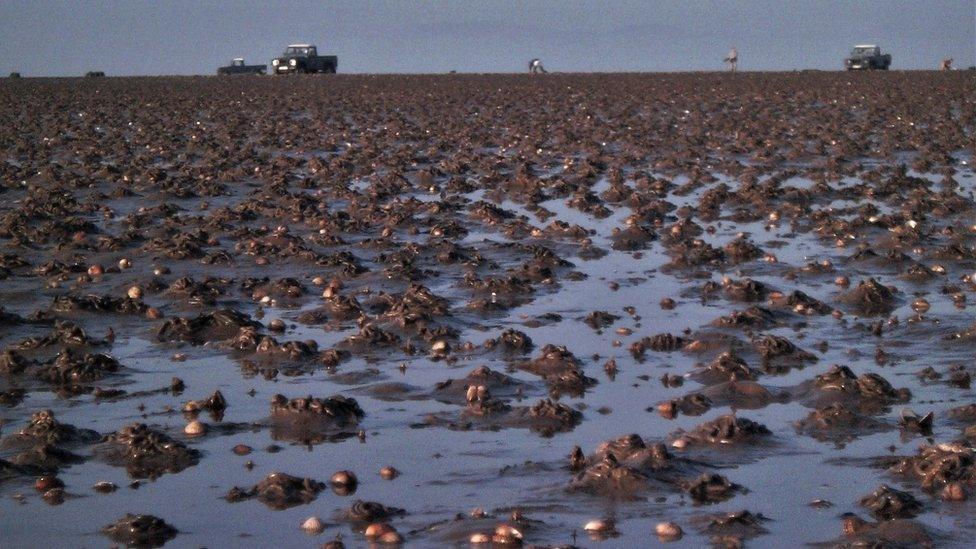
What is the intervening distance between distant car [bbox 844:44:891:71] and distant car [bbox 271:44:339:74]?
32773 mm

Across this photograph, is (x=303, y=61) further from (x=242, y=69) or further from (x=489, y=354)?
(x=489, y=354)

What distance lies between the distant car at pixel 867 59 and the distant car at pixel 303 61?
32773 millimetres

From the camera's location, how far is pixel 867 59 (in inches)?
3066

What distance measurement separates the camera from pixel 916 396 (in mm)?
9969

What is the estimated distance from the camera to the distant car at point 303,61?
84.9m

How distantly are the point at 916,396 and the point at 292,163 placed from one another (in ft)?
61.4

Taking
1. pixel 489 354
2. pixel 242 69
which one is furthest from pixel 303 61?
pixel 489 354

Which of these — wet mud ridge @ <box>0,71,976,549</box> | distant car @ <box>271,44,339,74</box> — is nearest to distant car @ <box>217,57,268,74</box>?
distant car @ <box>271,44,339,74</box>

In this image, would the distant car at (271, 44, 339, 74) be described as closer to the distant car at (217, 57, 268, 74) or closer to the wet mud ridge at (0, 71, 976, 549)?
the distant car at (217, 57, 268, 74)

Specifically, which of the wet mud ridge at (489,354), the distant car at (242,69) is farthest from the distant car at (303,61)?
the wet mud ridge at (489,354)

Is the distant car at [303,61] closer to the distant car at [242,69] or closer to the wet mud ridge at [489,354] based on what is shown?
the distant car at [242,69]

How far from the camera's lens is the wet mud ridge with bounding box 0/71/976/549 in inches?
304

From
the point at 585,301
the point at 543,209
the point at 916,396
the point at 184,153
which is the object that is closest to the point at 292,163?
the point at 184,153

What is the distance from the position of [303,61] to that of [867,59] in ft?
114
